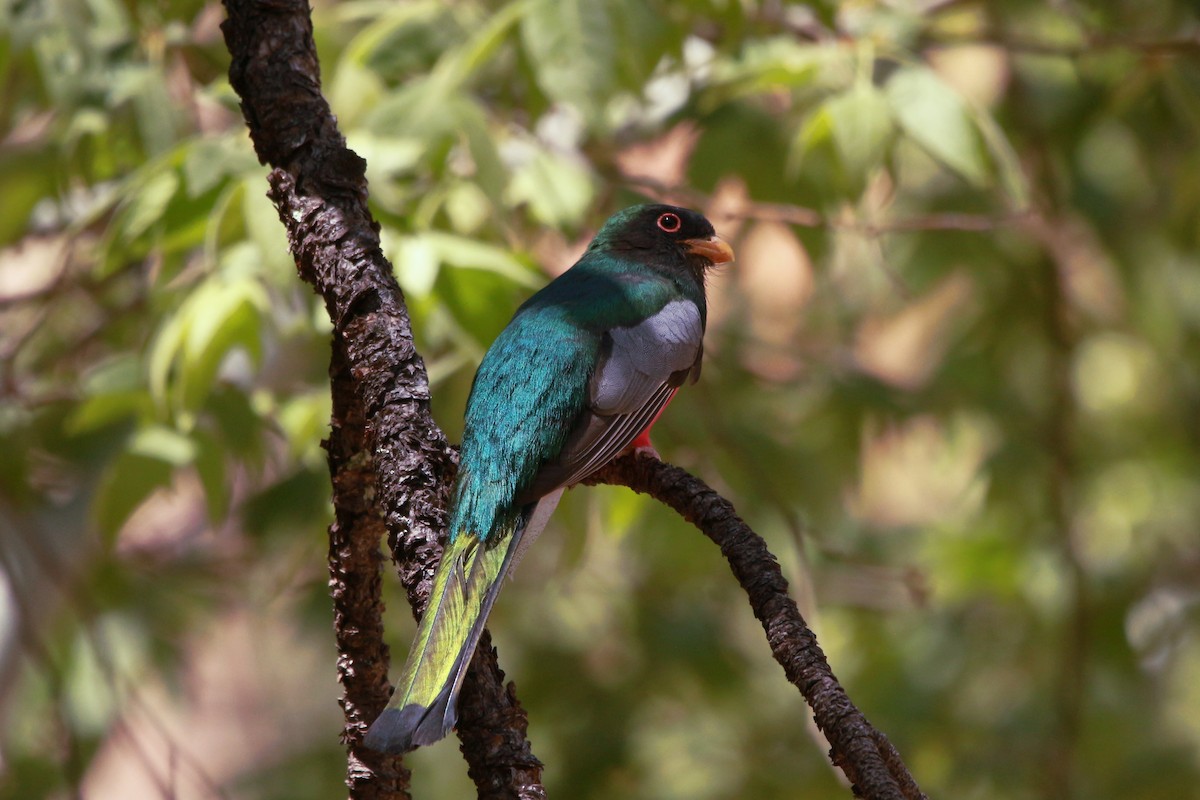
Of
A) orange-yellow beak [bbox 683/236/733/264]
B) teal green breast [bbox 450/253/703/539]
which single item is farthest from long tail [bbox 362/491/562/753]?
orange-yellow beak [bbox 683/236/733/264]

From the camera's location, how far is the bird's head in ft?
11.7

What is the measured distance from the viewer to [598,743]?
538 centimetres

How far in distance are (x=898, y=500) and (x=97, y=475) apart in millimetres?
7496

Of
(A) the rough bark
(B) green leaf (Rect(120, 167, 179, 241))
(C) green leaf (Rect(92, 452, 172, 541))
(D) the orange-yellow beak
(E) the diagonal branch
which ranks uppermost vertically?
(B) green leaf (Rect(120, 167, 179, 241))

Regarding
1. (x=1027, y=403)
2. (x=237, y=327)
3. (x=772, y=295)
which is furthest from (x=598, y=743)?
(x=772, y=295)

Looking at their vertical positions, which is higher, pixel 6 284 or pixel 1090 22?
pixel 6 284

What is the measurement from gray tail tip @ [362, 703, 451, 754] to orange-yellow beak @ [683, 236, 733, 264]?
2.20 meters

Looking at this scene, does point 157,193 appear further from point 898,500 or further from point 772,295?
point 898,500

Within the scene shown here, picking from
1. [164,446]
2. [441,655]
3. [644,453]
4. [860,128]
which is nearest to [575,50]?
[860,128]

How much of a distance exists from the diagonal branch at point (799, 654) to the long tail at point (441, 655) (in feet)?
1.07

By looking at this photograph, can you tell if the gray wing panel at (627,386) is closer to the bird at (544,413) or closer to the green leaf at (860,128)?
the bird at (544,413)

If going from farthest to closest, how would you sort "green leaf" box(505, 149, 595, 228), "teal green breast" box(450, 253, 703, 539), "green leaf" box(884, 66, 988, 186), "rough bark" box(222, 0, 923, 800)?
"green leaf" box(505, 149, 595, 228)
"green leaf" box(884, 66, 988, 186)
"teal green breast" box(450, 253, 703, 539)
"rough bark" box(222, 0, 923, 800)

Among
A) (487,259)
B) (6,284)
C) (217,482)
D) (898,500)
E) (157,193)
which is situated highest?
(6,284)

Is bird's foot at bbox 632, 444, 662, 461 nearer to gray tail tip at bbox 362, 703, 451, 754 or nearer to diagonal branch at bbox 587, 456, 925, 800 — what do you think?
diagonal branch at bbox 587, 456, 925, 800
